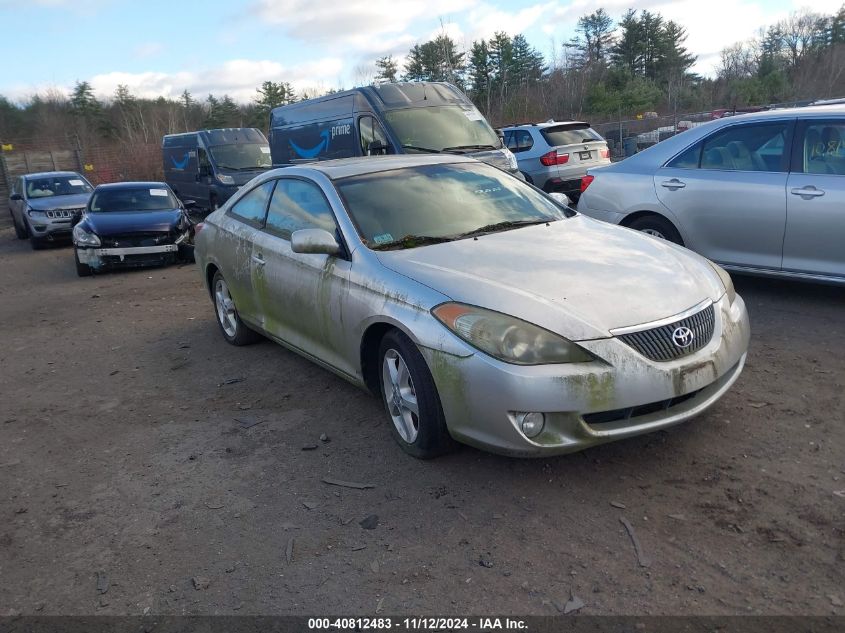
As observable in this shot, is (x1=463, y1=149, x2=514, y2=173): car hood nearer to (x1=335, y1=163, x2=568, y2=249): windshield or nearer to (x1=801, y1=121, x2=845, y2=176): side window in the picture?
(x1=801, y1=121, x2=845, y2=176): side window

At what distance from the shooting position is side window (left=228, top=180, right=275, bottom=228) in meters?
5.41

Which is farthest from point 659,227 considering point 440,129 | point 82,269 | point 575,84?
point 575,84

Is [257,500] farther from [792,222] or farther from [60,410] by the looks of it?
[792,222]

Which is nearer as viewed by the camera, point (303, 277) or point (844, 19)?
point (303, 277)

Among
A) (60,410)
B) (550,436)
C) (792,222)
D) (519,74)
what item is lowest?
(60,410)

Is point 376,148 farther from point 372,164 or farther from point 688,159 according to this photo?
point 372,164

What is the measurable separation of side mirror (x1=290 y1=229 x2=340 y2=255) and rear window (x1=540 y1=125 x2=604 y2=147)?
10387mm

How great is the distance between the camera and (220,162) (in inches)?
637

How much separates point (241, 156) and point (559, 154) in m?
7.41

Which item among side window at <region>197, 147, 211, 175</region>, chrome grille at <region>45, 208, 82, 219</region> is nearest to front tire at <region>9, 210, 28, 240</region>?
chrome grille at <region>45, 208, 82, 219</region>

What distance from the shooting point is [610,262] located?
12.7ft

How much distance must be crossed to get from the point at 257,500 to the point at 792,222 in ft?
15.6

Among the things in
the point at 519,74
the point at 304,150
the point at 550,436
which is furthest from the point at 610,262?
the point at 519,74

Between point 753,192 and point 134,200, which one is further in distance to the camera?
point 134,200
